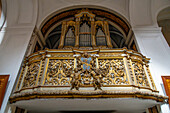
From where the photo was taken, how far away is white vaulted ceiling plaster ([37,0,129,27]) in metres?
7.05

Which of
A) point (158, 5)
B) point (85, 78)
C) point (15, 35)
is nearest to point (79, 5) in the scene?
point (15, 35)

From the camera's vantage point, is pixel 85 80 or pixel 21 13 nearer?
pixel 85 80

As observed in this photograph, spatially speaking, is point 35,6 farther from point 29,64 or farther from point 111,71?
point 111,71

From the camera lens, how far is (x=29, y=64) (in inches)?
183

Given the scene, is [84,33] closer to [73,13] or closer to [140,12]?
[73,13]

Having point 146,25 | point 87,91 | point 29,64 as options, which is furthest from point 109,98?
point 146,25

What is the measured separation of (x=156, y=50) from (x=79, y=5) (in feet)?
16.3

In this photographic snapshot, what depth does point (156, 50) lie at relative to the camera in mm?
5199

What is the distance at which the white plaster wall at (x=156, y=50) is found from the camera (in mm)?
4555

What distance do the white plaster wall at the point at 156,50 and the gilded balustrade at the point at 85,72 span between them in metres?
0.34

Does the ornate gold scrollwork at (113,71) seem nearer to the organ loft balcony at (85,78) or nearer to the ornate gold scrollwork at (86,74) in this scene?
the organ loft balcony at (85,78)

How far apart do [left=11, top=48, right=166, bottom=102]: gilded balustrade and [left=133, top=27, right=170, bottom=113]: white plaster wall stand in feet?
1.11

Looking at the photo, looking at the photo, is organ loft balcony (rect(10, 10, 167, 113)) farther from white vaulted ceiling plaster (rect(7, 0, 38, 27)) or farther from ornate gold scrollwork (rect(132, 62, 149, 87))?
white vaulted ceiling plaster (rect(7, 0, 38, 27))

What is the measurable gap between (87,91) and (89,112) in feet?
7.29
